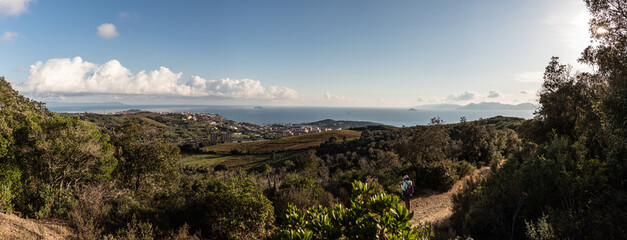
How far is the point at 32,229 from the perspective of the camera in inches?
206

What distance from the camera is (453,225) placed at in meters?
6.52

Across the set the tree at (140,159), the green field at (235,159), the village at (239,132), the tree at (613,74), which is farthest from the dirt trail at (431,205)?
the village at (239,132)

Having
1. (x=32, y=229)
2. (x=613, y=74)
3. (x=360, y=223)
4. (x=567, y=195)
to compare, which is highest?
(x=613, y=74)

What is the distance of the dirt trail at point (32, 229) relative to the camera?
15.6ft

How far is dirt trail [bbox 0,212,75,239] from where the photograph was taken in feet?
15.6

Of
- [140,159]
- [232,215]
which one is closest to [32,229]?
[232,215]

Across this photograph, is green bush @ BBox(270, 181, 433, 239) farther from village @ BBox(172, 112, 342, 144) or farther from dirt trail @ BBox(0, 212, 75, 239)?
village @ BBox(172, 112, 342, 144)

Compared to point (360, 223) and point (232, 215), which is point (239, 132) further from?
point (360, 223)

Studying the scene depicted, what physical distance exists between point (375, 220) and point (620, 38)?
47.9ft

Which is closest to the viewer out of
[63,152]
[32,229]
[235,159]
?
[32,229]

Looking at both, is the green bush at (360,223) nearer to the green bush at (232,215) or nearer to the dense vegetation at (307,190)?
the dense vegetation at (307,190)

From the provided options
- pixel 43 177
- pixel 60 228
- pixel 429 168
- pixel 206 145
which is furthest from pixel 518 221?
pixel 206 145

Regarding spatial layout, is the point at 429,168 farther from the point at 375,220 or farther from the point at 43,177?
the point at 43,177

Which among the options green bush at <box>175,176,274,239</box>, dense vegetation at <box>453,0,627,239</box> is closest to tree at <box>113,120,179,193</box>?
green bush at <box>175,176,274,239</box>
